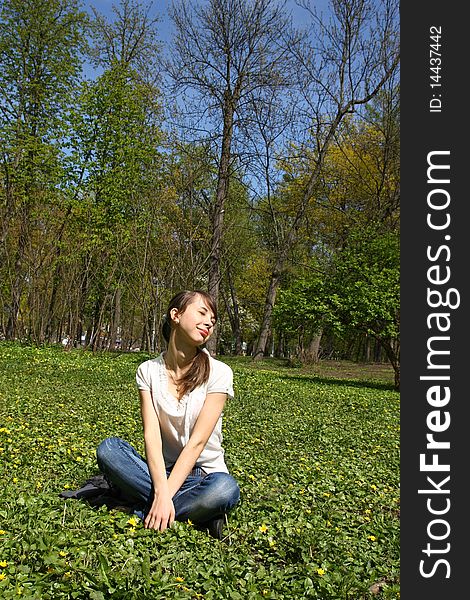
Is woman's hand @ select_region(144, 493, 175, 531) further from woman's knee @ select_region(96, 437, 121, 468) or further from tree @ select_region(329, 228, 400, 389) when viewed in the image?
tree @ select_region(329, 228, 400, 389)

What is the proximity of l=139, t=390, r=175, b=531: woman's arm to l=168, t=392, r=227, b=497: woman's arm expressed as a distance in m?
0.06

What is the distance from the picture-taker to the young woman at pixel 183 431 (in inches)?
149

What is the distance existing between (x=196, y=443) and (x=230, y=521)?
62cm

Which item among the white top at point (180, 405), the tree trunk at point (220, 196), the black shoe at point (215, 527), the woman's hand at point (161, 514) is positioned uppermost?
the tree trunk at point (220, 196)

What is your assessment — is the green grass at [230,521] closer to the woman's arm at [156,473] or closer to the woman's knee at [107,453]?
the woman's arm at [156,473]

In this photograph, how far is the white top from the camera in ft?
13.0

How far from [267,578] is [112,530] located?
839 millimetres

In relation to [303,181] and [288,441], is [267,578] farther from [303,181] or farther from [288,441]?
[303,181]

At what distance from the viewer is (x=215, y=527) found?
3801 millimetres

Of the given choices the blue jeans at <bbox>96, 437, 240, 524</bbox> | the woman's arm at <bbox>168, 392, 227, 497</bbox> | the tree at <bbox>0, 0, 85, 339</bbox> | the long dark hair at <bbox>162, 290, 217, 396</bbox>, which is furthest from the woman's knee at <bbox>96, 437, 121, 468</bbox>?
the tree at <bbox>0, 0, 85, 339</bbox>

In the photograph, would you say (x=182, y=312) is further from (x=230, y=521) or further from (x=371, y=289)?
(x=371, y=289)

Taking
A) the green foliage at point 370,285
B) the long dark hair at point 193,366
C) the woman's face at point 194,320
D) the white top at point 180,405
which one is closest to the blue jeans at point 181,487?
the white top at point 180,405

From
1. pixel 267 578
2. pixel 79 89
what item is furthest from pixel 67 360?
pixel 267 578

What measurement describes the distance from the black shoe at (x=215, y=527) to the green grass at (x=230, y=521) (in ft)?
0.33
